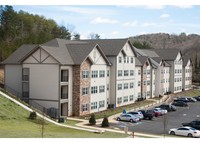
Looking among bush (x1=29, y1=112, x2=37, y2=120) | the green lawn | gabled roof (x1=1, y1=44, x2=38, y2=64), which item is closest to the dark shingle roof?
gabled roof (x1=1, y1=44, x2=38, y2=64)

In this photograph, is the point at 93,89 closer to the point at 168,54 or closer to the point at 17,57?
the point at 17,57

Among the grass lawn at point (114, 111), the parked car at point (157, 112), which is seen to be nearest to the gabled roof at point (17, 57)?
the grass lawn at point (114, 111)

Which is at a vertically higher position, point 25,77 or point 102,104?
point 25,77

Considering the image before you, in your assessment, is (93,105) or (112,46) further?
(112,46)

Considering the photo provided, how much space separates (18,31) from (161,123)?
2382 inches

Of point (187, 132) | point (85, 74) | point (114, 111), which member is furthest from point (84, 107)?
point (187, 132)

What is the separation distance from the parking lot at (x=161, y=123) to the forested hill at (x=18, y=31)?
38.0 meters

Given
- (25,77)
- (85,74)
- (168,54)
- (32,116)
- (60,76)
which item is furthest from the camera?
(168,54)

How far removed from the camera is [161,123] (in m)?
43.0

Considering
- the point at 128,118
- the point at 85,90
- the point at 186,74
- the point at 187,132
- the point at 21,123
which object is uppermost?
the point at 186,74

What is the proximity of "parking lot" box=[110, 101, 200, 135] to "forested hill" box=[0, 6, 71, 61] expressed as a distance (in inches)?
1498

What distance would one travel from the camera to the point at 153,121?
44.6m

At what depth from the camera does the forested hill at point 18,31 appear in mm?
81425

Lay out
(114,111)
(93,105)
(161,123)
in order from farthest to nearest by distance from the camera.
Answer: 1. (114,111)
2. (93,105)
3. (161,123)
